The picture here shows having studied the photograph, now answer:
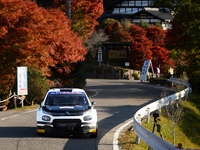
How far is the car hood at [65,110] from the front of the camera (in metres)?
9.84

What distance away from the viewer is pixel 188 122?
776 inches

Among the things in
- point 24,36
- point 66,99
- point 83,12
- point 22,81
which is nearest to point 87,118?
point 66,99

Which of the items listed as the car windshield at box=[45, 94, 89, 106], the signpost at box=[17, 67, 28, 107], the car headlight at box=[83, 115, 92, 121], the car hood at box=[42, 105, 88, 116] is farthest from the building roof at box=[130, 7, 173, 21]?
the car headlight at box=[83, 115, 92, 121]

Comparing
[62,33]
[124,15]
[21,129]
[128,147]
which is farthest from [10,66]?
[124,15]

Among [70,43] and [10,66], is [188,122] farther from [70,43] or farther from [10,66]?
[10,66]

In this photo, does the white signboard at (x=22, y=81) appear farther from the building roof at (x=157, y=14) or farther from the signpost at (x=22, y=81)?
the building roof at (x=157, y=14)

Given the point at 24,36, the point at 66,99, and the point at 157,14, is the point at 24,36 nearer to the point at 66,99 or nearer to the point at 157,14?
the point at 66,99

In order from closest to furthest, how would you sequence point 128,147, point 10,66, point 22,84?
point 128,147 < point 22,84 < point 10,66

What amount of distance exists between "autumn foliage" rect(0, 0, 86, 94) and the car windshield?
26.9 ft

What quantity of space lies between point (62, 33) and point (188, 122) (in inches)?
371

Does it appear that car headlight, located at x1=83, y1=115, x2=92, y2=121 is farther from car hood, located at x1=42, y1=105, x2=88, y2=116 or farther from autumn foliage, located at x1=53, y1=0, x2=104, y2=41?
autumn foliage, located at x1=53, y1=0, x2=104, y2=41

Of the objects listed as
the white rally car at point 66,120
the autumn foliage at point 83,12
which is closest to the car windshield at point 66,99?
the white rally car at point 66,120

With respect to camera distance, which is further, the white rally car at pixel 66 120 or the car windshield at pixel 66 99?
the car windshield at pixel 66 99

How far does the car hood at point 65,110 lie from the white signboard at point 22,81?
28.6 feet
